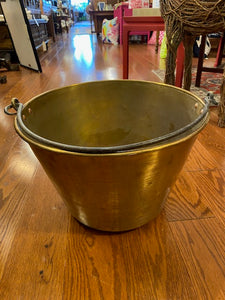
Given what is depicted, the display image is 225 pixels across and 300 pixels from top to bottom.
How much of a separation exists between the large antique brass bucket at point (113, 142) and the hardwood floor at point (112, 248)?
0.06 m

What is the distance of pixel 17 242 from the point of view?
1.74 ft

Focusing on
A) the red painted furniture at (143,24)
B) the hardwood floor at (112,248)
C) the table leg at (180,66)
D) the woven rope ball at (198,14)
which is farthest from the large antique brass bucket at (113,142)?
the red painted furniture at (143,24)

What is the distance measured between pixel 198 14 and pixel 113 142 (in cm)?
56

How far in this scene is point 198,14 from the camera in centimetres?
79

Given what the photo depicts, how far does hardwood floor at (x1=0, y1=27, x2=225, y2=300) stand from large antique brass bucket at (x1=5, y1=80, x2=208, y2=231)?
0.06m

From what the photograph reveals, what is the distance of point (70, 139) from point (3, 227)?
1.01 ft

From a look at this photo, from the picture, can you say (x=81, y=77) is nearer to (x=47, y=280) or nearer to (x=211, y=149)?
(x=211, y=149)

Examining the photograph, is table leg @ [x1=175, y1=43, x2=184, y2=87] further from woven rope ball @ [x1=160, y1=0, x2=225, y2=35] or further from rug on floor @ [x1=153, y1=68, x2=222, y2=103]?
woven rope ball @ [x1=160, y1=0, x2=225, y2=35]

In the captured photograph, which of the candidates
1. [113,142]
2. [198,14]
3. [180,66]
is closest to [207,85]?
[180,66]

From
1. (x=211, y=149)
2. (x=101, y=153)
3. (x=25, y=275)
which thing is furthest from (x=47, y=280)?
(x=211, y=149)

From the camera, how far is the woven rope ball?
75 cm

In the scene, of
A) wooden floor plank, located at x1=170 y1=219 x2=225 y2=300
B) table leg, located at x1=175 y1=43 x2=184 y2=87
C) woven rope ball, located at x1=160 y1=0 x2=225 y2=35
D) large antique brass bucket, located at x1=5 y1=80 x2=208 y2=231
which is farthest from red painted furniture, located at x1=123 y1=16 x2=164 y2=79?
wooden floor plank, located at x1=170 y1=219 x2=225 y2=300

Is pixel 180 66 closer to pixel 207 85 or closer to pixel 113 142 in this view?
pixel 207 85

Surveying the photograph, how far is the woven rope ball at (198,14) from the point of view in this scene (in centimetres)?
75
